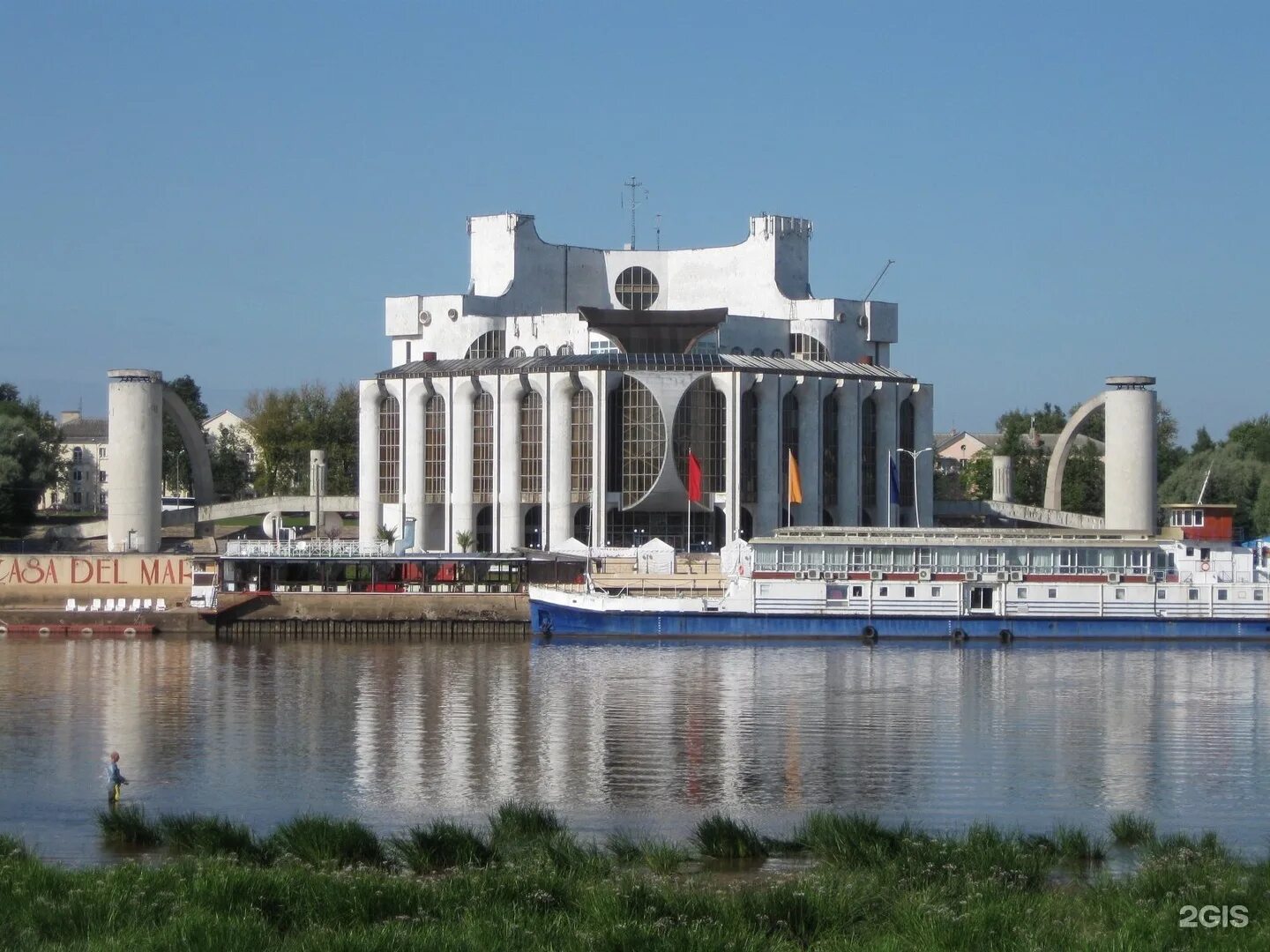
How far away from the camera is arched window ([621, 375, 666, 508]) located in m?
116

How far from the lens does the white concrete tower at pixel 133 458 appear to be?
117812mm

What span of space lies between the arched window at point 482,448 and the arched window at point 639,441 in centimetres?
902

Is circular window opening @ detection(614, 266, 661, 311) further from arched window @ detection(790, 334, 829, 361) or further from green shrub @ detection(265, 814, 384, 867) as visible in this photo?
green shrub @ detection(265, 814, 384, 867)

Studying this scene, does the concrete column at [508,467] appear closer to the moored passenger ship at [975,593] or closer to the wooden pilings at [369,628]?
the wooden pilings at [369,628]

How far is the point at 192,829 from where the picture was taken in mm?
36562

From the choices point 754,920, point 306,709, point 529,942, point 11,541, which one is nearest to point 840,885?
point 754,920

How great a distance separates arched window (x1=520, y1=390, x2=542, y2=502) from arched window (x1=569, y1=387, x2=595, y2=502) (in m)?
2.15

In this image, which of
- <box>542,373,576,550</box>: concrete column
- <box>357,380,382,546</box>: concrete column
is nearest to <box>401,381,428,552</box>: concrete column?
<box>357,380,382,546</box>: concrete column

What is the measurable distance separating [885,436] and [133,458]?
155 ft

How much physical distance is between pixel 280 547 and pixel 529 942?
71050 millimetres

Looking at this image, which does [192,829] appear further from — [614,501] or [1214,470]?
[1214,470]

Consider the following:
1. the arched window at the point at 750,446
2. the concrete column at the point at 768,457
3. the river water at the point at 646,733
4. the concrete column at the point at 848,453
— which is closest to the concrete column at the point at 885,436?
the concrete column at the point at 848,453

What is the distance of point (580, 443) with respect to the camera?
385 ft

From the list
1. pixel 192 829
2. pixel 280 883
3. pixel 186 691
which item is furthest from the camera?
pixel 186 691
